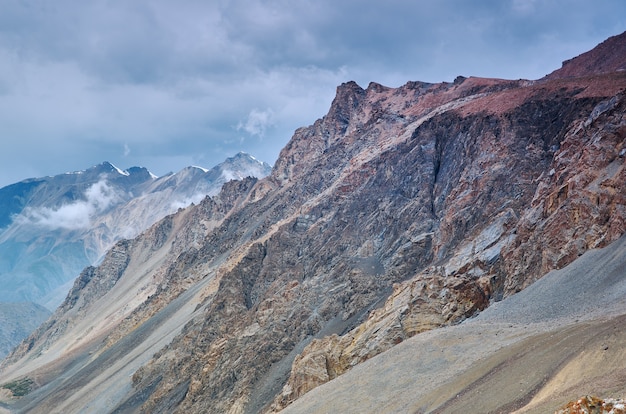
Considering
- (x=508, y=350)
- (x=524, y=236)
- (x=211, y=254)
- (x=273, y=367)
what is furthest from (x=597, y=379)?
(x=211, y=254)

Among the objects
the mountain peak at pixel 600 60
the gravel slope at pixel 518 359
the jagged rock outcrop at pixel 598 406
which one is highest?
the mountain peak at pixel 600 60

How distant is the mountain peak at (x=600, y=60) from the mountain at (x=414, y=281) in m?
0.90

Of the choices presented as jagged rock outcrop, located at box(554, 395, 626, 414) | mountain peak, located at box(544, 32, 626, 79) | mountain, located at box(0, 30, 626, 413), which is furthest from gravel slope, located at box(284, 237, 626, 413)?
mountain peak, located at box(544, 32, 626, 79)

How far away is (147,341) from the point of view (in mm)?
92188

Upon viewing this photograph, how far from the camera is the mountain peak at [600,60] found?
9604 cm

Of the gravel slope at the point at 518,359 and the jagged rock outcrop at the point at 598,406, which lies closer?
the jagged rock outcrop at the point at 598,406

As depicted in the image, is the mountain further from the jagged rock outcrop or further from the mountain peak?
the jagged rock outcrop

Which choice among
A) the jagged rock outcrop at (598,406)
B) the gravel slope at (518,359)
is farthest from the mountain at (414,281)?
the jagged rock outcrop at (598,406)

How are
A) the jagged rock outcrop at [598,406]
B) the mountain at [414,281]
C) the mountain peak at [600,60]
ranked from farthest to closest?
1. the mountain peak at [600,60]
2. the mountain at [414,281]
3. the jagged rock outcrop at [598,406]

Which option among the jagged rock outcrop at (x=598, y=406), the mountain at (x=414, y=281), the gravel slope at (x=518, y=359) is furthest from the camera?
the mountain at (x=414, y=281)

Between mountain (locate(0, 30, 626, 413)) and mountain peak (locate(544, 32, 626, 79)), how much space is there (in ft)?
2.95

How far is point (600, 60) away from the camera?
339ft

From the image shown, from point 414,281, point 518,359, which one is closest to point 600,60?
point 414,281

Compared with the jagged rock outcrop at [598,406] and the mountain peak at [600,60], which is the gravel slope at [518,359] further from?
the mountain peak at [600,60]
